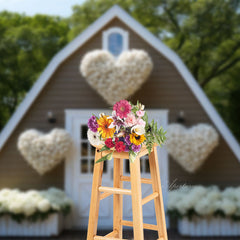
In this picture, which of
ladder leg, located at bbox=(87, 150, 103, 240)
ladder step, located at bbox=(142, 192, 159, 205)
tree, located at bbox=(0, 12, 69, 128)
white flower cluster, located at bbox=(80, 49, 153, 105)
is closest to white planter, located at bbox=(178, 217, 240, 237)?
white flower cluster, located at bbox=(80, 49, 153, 105)

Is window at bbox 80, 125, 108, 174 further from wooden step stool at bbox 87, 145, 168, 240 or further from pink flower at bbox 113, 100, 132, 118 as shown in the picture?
pink flower at bbox 113, 100, 132, 118

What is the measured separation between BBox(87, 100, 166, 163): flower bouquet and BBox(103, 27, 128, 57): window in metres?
3.63

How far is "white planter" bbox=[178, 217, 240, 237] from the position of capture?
191 inches

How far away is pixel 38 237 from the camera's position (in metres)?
4.88

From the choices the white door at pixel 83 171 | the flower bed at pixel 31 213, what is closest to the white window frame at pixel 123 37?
the white door at pixel 83 171

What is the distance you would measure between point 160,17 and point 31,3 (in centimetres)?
413

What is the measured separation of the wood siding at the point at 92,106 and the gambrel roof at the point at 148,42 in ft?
0.34

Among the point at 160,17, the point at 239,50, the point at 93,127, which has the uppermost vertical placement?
the point at 160,17

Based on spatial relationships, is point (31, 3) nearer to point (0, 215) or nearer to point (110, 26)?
point (110, 26)

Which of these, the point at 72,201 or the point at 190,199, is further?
the point at 72,201

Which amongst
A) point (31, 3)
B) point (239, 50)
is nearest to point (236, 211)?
point (239, 50)

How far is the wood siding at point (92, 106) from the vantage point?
527 cm

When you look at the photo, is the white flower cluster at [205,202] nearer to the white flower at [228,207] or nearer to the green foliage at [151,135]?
the white flower at [228,207]

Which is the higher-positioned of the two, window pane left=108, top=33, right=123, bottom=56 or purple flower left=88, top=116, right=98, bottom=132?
window pane left=108, top=33, right=123, bottom=56
